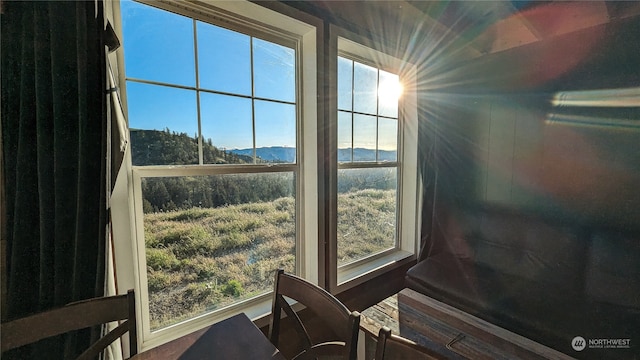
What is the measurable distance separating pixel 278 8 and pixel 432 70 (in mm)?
1596

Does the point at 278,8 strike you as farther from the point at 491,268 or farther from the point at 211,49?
the point at 491,268

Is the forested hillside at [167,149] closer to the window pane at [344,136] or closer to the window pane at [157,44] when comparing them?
the window pane at [157,44]

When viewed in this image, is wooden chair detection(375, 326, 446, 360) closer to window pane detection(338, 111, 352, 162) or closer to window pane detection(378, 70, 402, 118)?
window pane detection(338, 111, 352, 162)

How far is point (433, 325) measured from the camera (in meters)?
1.32

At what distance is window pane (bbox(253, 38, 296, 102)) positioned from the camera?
1.49 m

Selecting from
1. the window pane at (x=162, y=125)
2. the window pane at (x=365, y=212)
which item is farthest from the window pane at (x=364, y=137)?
the window pane at (x=162, y=125)

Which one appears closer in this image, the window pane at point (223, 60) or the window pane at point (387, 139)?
the window pane at point (223, 60)

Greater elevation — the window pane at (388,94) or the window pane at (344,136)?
the window pane at (388,94)

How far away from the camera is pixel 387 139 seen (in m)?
2.28

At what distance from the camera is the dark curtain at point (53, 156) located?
0.78m

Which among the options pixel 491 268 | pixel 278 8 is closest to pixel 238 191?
pixel 278 8

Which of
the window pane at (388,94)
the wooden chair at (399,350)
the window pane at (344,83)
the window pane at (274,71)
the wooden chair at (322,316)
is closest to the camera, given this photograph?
the wooden chair at (399,350)

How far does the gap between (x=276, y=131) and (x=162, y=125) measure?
62 centimetres

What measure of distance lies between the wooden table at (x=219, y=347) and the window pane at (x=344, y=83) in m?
1.53
